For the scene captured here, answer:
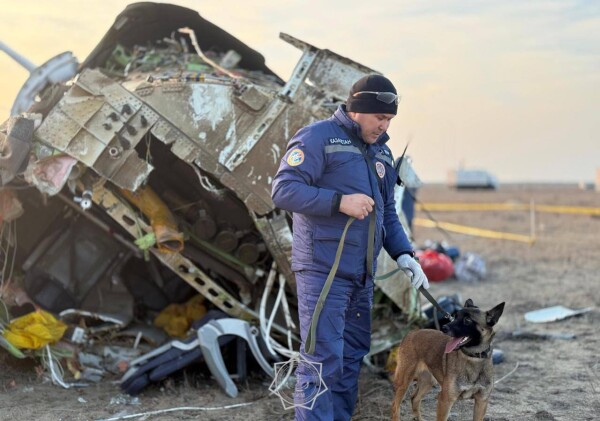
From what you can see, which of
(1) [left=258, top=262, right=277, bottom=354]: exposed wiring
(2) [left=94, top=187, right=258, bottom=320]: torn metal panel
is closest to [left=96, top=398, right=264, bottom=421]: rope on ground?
(1) [left=258, top=262, right=277, bottom=354]: exposed wiring

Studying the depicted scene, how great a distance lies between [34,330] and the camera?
21.0ft

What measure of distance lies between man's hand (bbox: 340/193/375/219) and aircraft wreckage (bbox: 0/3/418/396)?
179 cm

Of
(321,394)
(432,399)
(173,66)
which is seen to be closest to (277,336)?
(432,399)

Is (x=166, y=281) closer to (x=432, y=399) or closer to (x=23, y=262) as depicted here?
(x=23, y=262)

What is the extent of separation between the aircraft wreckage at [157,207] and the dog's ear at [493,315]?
1.80 meters

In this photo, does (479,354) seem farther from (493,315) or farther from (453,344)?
(493,315)

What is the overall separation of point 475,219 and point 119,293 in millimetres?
18284

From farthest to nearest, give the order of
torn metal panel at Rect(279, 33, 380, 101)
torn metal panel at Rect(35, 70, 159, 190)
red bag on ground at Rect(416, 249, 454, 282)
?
1. red bag on ground at Rect(416, 249, 454, 282)
2. torn metal panel at Rect(279, 33, 380, 101)
3. torn metal panel at Rect(35, 70, 159, 190)

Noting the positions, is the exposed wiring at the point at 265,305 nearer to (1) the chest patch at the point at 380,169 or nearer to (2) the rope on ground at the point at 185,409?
(2) the rope on ground at the point at 185,409

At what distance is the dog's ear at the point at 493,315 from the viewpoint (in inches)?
182

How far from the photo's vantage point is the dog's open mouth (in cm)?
477

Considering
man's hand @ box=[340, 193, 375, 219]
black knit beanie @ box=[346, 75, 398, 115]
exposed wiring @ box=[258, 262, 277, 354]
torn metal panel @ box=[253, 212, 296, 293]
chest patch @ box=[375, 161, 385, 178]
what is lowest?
exposed wiring @ box=[258, 262, 277, 354]

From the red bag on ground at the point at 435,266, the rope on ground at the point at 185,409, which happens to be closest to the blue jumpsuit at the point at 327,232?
the rope on ground at the point at 185,409

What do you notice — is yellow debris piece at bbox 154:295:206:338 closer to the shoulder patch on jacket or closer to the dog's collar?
the dog's collar
